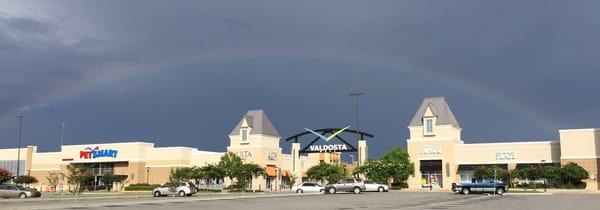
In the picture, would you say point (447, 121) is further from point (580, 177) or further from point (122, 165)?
point (122, 165)

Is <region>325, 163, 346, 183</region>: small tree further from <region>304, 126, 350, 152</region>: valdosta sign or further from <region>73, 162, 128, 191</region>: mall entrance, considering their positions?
<region>73, 162, 128, 191</region>: mall entrance

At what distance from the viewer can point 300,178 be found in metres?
104

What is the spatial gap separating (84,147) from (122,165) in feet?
29.9

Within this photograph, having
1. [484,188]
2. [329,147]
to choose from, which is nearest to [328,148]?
[329,147]

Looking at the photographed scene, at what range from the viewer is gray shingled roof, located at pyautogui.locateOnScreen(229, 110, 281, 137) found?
331 feet


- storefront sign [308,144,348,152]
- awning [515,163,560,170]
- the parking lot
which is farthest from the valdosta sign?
the parking lot

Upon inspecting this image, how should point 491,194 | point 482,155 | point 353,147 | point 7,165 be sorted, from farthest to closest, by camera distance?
point 7,165, point 353,147, point 482,155, point 491,194

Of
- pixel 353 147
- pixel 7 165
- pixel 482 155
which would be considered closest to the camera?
pixel 482 155

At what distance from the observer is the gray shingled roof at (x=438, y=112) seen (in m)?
90.5

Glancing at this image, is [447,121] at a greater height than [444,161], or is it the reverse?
[447,121]

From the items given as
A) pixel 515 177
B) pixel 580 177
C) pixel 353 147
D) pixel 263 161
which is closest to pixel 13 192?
pixel 263 161

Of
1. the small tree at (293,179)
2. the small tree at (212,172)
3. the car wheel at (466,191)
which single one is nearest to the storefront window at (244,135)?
the small tree at (293,179)

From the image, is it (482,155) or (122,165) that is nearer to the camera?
(482,155)

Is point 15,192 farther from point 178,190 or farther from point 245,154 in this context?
point 245,154
